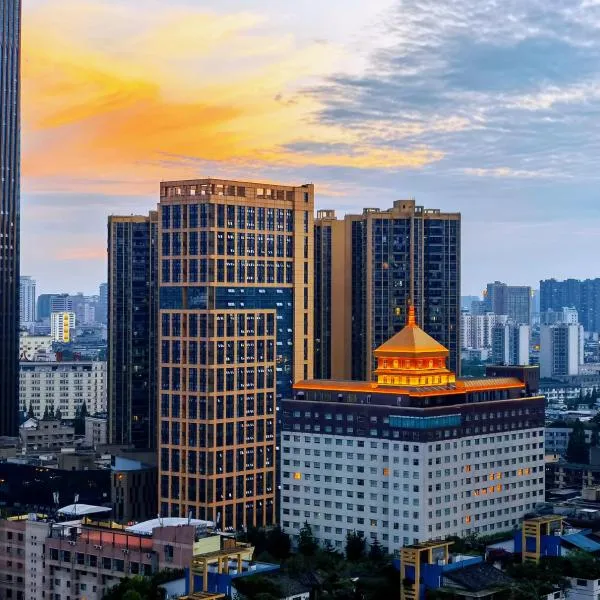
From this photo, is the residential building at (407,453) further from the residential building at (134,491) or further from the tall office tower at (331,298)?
the tall office tower at (331,298)

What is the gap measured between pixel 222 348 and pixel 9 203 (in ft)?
202

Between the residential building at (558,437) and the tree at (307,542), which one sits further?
the residential building at (558,437)

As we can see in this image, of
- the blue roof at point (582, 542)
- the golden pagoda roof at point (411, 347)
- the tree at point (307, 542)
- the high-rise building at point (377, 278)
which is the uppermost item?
the high-rise building at point (377, 278)

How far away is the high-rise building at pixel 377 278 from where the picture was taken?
458 ft

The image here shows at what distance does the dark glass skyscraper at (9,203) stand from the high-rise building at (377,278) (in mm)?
41364

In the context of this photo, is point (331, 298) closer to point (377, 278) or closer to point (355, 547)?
point (377, 278)

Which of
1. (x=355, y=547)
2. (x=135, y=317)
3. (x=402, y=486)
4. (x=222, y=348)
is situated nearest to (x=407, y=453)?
(x=402, y=486)

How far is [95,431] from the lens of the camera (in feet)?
554

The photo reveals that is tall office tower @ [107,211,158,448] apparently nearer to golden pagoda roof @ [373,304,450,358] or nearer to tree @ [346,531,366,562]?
golden pagoda roof @ [373,304,450,358]

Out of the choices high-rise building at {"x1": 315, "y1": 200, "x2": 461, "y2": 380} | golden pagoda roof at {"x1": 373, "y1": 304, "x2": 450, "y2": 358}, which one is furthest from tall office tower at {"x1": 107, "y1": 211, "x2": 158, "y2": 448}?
golden pagoda roof at {"x1": 373, "y1": 304, "x2": 450, "y2": 358}

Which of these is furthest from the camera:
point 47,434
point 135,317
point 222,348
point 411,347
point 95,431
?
point 95,431

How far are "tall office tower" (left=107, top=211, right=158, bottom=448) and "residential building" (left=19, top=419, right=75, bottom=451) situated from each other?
18301 mm

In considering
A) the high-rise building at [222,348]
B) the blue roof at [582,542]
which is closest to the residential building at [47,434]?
the high-rise building at [222,348]

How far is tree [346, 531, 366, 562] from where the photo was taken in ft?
330
